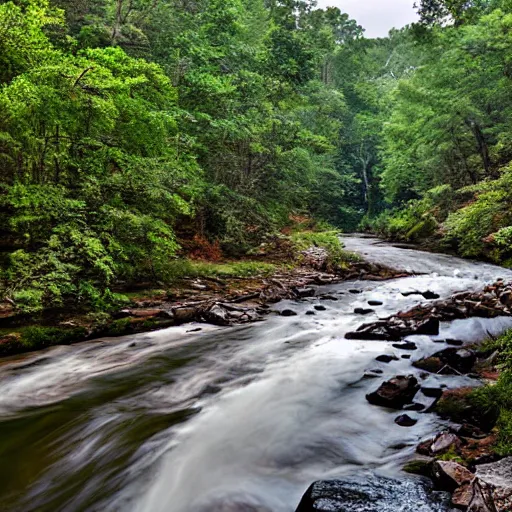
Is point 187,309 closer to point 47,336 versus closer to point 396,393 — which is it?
point 47,336

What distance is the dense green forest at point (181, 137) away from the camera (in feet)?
20.2

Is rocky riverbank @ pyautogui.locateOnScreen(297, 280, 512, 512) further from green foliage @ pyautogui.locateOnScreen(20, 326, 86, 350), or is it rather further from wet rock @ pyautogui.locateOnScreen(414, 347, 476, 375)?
green foliage @ pyautogui.locateOnScreen(20, 326, 86, 350)

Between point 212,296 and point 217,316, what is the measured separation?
1188 mm

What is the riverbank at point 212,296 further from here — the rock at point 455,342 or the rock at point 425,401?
the rock at point 425,401

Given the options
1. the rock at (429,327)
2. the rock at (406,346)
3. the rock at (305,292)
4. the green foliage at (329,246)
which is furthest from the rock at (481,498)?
the green foliage at (329,246)

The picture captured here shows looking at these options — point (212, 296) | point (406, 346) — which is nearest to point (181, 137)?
point (212, 296)

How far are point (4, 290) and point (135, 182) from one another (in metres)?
2.96

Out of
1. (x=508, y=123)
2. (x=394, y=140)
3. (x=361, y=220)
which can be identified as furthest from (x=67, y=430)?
(x=361, y=220)

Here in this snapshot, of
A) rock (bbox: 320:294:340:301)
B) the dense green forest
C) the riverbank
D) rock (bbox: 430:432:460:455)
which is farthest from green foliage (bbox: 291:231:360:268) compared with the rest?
rock (bbox: 430:432:460:455)

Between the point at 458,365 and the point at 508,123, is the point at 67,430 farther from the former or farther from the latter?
the point at 508,123

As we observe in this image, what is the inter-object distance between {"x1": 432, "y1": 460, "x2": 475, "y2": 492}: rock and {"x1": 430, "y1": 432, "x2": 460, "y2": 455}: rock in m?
0.41

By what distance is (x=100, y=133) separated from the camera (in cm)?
748

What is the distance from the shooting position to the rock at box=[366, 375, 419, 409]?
416 centimetres

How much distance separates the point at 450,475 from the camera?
256cm
